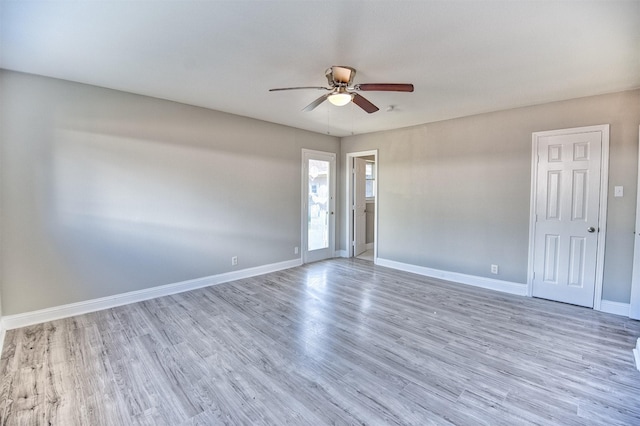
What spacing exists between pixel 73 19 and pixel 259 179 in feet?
10.0

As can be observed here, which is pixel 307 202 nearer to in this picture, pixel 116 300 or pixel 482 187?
pixel 482 187

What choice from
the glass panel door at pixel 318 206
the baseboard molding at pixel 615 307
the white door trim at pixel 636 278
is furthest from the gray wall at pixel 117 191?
the white door trim at pixel 636 278

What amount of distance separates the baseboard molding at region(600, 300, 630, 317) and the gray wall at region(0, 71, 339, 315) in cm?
464

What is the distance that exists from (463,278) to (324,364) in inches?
124

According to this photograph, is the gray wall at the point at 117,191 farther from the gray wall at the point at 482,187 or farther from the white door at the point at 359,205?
the gray wall at the point at 482,187

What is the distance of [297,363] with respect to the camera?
2.43m

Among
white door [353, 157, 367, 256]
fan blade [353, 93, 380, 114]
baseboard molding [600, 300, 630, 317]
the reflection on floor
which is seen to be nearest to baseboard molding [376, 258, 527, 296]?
the reflection on floor

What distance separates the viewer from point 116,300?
3580 mm

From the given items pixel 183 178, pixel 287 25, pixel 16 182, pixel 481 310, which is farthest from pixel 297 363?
pixel 16 182

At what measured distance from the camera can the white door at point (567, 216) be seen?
11.7 feet

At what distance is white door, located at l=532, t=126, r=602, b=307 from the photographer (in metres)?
3.56

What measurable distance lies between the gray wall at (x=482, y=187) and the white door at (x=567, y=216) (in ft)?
0.45

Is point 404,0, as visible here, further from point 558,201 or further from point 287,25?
point 558,201

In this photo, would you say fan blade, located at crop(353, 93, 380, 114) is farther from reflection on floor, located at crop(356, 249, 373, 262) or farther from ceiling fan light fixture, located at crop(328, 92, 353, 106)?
reflection on floor, located at crop(356, 249, 373, 262)
